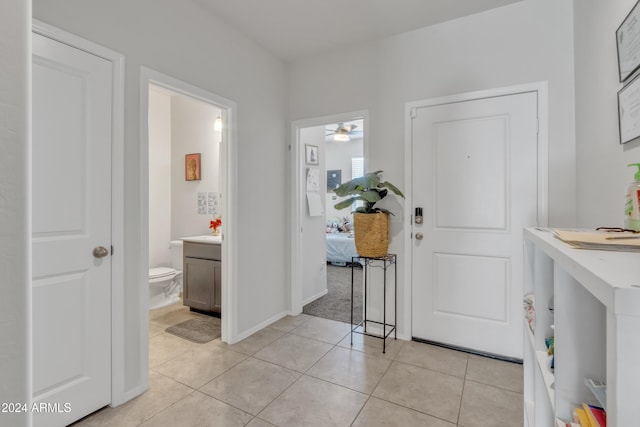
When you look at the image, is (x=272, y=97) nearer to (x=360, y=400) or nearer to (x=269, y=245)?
(x=269, y=245)

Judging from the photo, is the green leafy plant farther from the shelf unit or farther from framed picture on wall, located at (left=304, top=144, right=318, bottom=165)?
the shelf unit

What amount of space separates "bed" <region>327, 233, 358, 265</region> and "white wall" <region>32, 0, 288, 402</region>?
99.7 inches

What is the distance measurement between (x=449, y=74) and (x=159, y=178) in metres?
3.66

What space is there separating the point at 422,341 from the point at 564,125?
6.65 feet

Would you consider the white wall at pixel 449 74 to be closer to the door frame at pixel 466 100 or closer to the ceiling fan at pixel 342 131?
the door frame at pixel 466 100

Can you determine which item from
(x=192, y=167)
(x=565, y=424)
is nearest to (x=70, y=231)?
(x=565, y=424)

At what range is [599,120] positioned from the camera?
1.74 meters

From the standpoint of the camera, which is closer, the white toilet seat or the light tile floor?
the light tile floor

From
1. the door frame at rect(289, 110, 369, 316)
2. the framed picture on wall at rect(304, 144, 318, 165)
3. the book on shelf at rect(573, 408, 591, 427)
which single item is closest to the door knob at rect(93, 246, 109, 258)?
the door frame at rect(289, 110, 369, 316)

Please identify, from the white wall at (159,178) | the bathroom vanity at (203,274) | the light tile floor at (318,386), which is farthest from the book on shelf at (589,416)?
the white wall at (159,178)

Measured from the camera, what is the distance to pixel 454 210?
2527 mm

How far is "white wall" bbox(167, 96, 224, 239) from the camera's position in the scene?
3867mm

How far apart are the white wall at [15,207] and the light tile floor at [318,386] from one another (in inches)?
64.2

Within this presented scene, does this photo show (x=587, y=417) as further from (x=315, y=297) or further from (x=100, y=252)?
(x=315, y=297)
